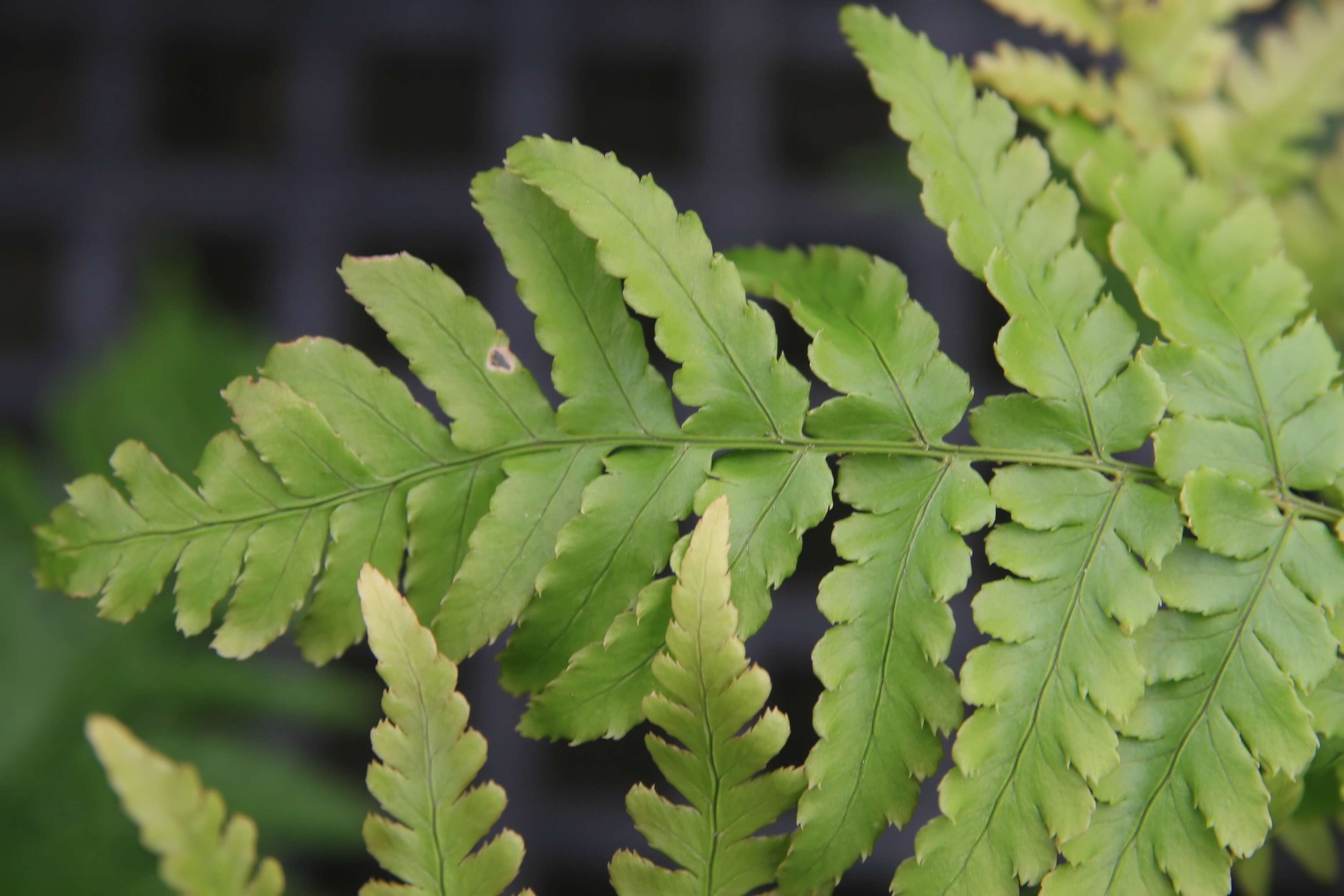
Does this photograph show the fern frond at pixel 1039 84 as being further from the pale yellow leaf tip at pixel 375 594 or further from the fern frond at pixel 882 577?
the pale yellow leaf tip at pixel 375 594

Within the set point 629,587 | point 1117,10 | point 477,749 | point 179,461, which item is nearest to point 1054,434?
point 629,587

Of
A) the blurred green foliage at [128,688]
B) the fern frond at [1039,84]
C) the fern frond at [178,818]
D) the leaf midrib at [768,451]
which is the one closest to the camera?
the fern frond at [178,818]

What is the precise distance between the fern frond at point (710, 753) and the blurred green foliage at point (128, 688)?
105 cm

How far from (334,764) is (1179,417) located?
5.92 ft

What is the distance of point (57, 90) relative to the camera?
2141mm

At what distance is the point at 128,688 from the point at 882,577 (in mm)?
1324

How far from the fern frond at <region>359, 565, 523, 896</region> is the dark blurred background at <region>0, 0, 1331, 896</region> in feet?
3.76

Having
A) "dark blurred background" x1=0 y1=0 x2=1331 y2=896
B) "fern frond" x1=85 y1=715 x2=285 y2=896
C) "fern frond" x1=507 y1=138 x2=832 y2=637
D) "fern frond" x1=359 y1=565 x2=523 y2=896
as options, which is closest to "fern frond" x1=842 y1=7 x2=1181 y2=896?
"fern frond" x1=507 y1=138 x2=832 y2=637

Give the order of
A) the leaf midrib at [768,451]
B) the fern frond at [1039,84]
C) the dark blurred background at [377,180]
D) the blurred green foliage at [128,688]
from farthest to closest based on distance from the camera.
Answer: the dark blurred background at [377,180]
the blurred green foliage at [128,688]
the fern frond at [1039,84]
the leaf midrib at [768,451]

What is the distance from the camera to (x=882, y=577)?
572 mm

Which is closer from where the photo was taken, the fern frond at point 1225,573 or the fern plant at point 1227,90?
the fern frond at point 1225,573

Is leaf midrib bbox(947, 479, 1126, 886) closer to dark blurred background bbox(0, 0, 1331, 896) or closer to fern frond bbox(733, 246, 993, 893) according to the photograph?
fern frond bbox(733, 246, 993, 893)

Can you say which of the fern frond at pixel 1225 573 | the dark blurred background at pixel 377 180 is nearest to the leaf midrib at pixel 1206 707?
the fern frond at pixel 1225 573

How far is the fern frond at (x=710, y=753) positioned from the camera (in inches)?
19.9
